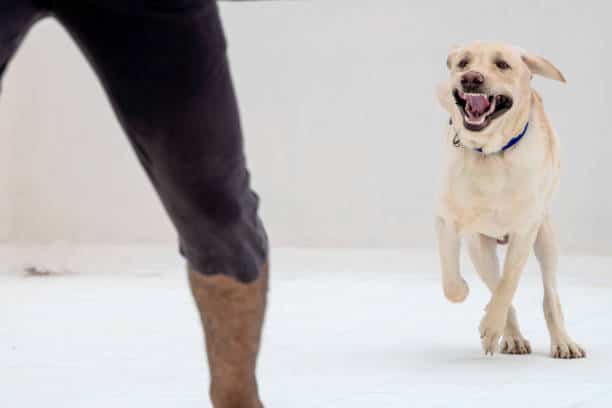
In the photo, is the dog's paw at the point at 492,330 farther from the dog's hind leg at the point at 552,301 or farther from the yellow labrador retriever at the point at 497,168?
the dog's hind leg at the point at 552,301

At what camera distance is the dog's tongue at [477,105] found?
3.36 metres

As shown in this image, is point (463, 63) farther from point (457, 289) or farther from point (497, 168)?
point (457, 289)

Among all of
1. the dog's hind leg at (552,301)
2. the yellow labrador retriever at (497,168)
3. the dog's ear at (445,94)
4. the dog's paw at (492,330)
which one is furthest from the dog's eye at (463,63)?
the dog's paw at (492,330)

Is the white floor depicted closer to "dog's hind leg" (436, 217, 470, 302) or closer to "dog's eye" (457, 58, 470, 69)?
"dog's hind leg" (436, 217, 470, 302)

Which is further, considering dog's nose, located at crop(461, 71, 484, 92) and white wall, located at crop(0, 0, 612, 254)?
white wall, located at crop(0, 0, 612, 254)

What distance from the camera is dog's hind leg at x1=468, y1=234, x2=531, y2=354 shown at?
3.54 meters

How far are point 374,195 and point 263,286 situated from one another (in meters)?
5.54

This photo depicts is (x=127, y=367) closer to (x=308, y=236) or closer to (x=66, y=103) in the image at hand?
(x=308, y=236)

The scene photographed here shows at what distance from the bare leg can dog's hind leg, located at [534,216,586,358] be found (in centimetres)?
201

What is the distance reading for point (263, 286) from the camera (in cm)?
161

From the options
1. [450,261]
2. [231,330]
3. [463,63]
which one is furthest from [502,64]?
[231,330]

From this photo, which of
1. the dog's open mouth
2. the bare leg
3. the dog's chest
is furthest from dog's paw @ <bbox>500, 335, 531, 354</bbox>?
the bare leg

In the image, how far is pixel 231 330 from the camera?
158 centimetres

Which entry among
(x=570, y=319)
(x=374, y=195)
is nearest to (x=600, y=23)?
(x=374, y=195)
